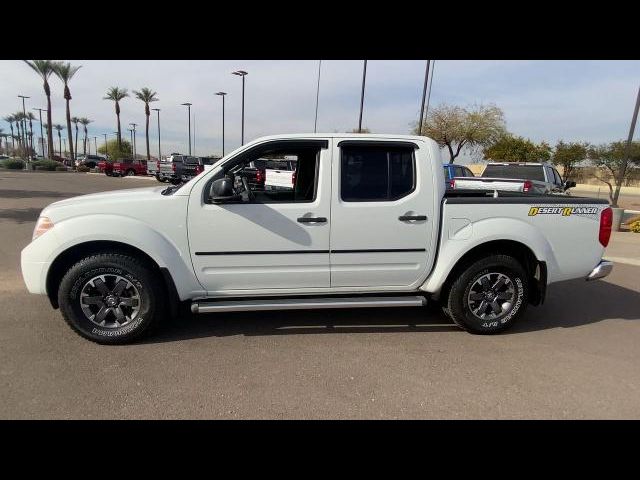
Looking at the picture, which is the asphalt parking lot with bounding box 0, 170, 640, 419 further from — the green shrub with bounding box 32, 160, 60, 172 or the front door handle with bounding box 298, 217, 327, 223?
the green shrub with bounding box 32, 160, 60, 172

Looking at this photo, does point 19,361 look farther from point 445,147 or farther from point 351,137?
point 445,147

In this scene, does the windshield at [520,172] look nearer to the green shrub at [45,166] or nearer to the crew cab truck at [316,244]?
the crew cab truck at [316,244]

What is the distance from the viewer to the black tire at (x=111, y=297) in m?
3.52

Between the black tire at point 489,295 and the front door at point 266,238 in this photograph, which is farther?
the black tire at point 489,295

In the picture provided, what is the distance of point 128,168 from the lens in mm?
34562

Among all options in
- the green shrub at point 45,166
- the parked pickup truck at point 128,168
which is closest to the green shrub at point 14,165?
the green shrub at point 45,166

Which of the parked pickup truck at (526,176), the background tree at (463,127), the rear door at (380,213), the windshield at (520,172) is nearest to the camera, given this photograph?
the rear door at (380,213)

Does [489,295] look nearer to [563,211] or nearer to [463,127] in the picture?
[563,211]

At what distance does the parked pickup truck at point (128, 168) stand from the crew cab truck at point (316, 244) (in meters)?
34.4

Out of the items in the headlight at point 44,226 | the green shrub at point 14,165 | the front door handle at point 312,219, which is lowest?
the green shrub at point 14,165

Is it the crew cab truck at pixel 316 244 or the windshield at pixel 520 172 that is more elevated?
the windshield at pixel 520 172

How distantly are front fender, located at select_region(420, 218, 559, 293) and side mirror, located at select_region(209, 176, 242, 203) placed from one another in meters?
2.08

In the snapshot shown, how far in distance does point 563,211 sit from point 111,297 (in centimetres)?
445
